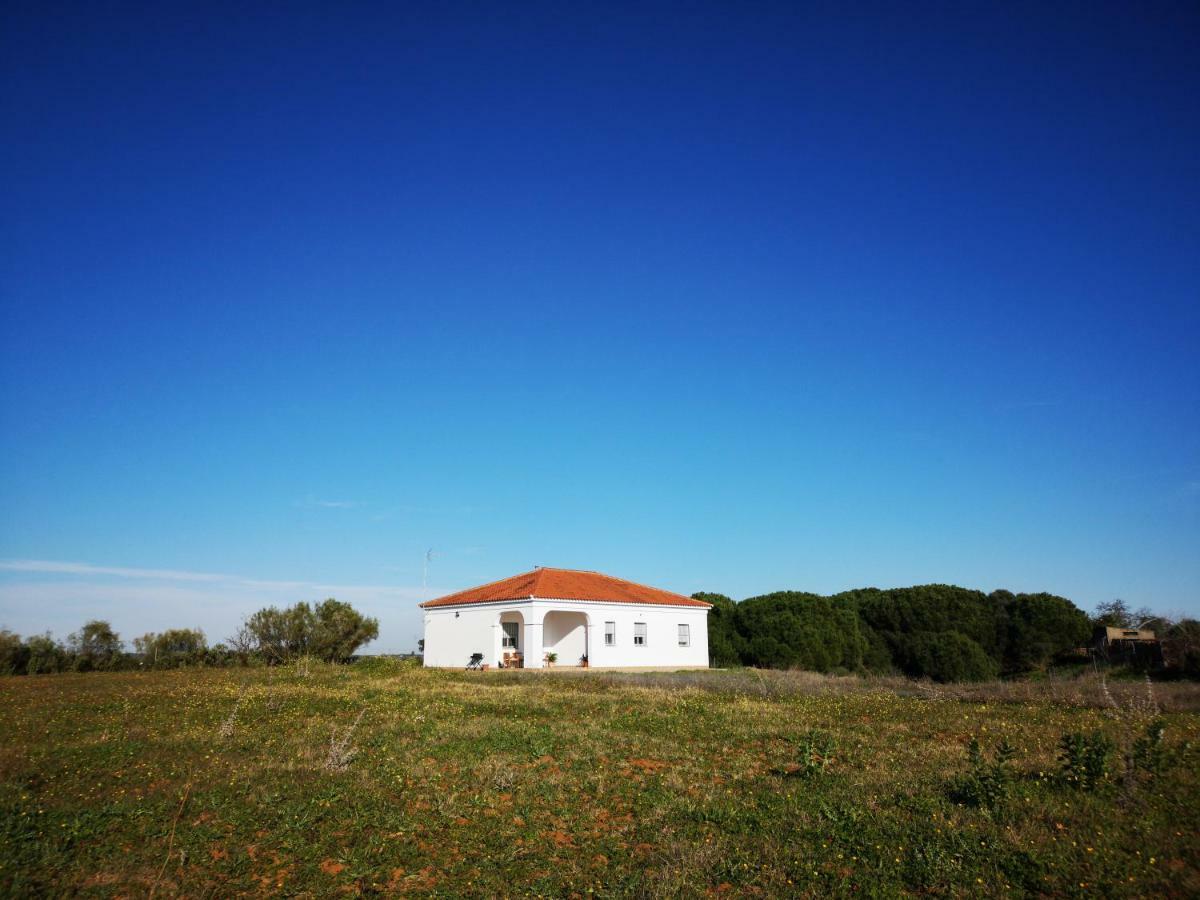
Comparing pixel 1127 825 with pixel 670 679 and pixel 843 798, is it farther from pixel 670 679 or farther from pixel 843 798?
pixel 670 679

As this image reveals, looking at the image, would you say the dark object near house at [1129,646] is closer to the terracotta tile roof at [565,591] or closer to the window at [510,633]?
Answer: the terracotta tile roof at [565,591]

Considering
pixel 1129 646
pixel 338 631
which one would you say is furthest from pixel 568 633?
pixel 1129 646

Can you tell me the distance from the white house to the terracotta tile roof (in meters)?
0.06

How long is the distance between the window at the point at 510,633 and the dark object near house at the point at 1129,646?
23807mm

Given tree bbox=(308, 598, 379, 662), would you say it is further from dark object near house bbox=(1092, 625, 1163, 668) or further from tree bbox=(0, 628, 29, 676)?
dark object near house bbox=(1092, 625, 1163, 668)

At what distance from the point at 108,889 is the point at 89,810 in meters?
1.86

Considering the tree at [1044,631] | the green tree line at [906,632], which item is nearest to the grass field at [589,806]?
the green tree line at [906,632]

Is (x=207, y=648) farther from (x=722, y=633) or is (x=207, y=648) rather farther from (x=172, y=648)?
(x=722, y=633)

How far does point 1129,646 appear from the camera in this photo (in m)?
28.5

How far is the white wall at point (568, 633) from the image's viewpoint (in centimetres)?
2863

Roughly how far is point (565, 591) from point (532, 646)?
2697 millimetres

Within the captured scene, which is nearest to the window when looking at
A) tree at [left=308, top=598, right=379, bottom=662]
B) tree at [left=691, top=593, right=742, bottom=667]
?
tree at [left=308, top=598, right=379, bottom=662]

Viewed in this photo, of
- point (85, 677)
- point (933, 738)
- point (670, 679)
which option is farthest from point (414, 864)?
point (85, 677)

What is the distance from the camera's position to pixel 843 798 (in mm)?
7586
